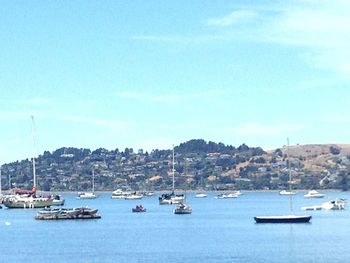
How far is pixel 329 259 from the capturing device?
90938mm

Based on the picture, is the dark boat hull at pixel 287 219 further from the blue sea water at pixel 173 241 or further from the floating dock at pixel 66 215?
the floating dock at pixel 66 215

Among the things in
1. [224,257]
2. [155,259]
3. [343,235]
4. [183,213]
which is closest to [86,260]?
[155,259]

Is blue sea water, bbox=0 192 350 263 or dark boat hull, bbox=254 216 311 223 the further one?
dark boat hull, bbox=254 216 311 223

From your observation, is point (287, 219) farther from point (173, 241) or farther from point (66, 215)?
point (66, 215)

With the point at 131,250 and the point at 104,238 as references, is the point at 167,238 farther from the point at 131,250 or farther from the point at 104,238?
the point at 131,250

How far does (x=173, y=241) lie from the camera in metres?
114

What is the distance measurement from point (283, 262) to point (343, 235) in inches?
1436

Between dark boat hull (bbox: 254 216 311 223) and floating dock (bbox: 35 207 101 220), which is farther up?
floating dock (bbox: 35 207 101 220)

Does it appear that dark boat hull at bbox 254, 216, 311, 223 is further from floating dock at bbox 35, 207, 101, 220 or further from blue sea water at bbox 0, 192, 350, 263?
floating dock at bbox 35, 207, 101, 220

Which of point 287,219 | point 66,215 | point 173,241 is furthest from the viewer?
point 66,215

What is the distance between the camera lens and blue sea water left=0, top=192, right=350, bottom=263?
94.4 meters

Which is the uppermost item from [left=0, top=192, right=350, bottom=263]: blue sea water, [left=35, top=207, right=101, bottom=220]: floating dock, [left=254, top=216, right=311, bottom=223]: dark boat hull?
[left=35, top=207, right=101, bottom=220]: floating dock

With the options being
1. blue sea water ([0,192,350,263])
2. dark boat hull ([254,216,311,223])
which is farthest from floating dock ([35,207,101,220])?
dark boat hull ([254,216,311,223])

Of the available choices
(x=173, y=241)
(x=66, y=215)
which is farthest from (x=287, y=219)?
(x=66, y=215)
